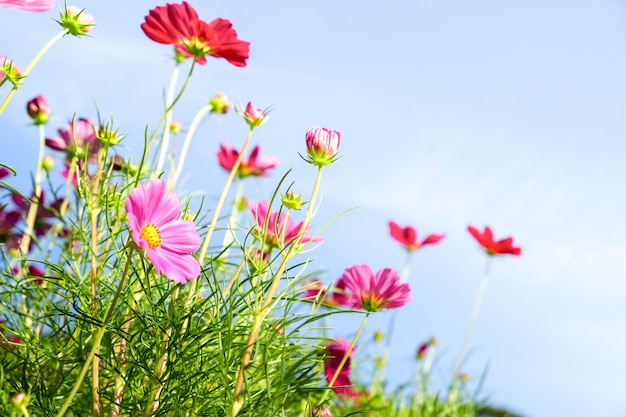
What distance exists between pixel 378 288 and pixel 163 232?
0.38 m

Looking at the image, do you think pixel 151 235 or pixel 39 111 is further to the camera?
pixel 39 111

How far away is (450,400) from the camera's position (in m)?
2.17

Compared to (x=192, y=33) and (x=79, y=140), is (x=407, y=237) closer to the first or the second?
(x=79, y=140)

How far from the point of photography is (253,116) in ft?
3.53

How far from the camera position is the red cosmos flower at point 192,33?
1016 millimetres

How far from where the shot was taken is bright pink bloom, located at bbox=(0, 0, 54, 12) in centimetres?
78

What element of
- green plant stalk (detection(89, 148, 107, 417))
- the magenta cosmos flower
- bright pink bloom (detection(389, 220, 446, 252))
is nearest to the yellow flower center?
the magenta cosmos flower

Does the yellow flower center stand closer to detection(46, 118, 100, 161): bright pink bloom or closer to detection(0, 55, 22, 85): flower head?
detection(0, 55, 22, 85): flower head

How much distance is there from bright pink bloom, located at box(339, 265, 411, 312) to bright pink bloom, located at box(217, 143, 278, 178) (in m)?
0.53

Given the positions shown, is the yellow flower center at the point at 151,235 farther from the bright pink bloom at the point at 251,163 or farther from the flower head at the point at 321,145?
the bright pink bloom at the point at 251,163

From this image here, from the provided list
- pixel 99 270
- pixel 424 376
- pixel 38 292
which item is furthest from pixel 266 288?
pixel 424 376

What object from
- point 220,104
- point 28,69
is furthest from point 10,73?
point 220,104

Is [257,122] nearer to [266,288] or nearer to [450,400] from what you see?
[266,288]

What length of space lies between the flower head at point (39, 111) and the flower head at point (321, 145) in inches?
30.2
